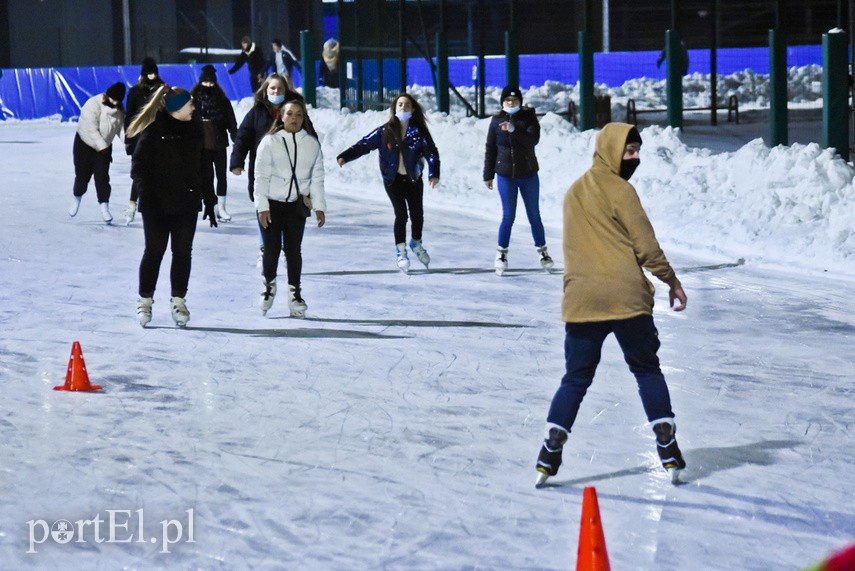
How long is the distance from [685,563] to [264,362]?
4007 millimetres

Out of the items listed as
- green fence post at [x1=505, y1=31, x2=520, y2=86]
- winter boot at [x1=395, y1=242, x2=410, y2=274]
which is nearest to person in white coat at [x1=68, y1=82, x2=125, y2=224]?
winter boot at [x1=395, y1=242, x2=410, y2=274]

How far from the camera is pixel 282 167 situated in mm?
9695

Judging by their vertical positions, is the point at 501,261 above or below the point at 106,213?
below

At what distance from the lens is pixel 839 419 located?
693 centimetres

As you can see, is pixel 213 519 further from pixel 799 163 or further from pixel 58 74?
pixel 58 74

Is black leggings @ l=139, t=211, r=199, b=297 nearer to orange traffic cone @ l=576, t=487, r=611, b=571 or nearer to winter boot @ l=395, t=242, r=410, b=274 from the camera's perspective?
winter boot @ l=395, t=242, r=410, b=274

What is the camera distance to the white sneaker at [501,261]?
11.6m

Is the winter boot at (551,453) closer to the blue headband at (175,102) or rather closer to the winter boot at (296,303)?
the blue headband at (175,102)

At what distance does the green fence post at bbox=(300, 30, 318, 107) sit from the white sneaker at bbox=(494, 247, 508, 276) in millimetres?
15670

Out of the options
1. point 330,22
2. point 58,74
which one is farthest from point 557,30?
point 58,74

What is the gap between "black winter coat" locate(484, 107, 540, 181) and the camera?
11.4 metres

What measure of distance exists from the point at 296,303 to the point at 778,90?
7.92 metres

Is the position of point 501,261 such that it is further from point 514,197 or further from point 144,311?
point 144,311

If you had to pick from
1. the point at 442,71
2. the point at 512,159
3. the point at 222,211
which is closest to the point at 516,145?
the point at 512,159
